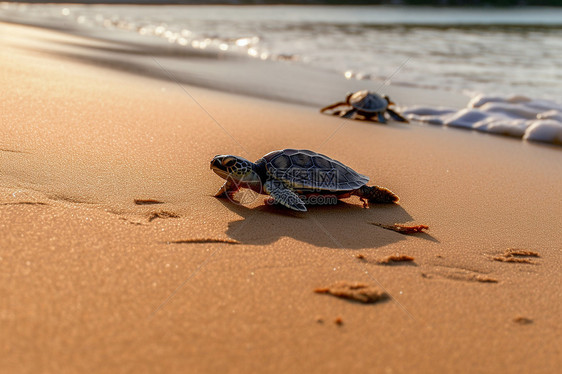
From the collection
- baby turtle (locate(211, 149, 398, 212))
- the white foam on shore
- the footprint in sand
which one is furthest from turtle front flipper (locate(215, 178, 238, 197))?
the white foam on shore

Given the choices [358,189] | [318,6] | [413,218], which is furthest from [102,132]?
[318,6]

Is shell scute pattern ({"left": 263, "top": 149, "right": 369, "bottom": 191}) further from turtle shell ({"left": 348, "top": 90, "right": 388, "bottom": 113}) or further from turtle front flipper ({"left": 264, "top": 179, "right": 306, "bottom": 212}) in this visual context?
turtle shell ({"left": 348, "top": 90, "right": 388, "bottom": 113})

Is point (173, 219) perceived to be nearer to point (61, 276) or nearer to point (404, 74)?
point (61, 276)

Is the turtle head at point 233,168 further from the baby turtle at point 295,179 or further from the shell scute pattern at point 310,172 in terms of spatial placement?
the shell scute pattern at point 310,172

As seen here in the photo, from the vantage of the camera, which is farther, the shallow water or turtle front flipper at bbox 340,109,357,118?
the shallow water

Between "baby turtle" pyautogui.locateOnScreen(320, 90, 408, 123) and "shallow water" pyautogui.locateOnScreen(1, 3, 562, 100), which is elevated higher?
"shallow water" pyautogui.locateOnScreen(1, 3, 562, 100)

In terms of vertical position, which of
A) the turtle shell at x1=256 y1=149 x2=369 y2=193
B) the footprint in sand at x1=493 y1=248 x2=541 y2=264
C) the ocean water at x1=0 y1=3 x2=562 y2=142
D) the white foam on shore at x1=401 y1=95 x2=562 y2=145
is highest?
the ocean water at x1=0 y1=3 x2=562 y2=142

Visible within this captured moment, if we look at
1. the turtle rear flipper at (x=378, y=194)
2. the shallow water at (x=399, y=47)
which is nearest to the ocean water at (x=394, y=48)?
the shallow water at (x=399, y=47)
